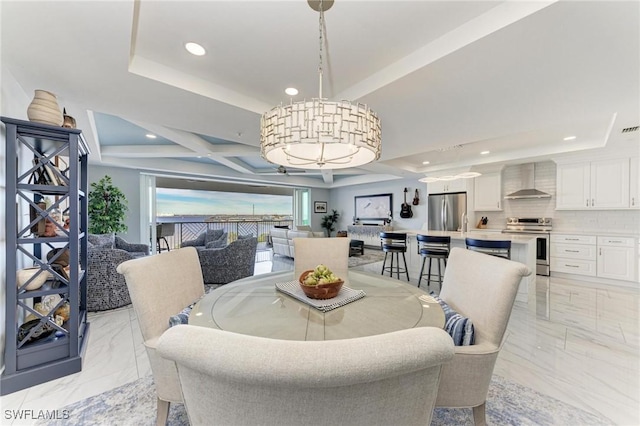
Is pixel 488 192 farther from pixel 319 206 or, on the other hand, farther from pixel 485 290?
pixel 319 206

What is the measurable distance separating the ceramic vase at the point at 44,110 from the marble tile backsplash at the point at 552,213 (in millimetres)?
7228

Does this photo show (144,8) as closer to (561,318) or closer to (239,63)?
(239,63)

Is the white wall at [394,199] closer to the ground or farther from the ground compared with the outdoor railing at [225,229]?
farther from the ground

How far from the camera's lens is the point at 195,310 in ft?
4.59

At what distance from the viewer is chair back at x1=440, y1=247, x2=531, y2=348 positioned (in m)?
1.29

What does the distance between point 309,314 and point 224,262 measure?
Result: 3349mm

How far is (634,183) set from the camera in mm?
4246

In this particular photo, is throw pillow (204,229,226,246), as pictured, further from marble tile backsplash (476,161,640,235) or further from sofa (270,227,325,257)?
marble tile backsplash (476,161,640,235)

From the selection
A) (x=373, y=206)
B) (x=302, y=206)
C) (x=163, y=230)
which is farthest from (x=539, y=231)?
(x=163, y=230)

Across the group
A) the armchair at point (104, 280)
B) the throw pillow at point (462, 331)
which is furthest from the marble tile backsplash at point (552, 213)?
the armchair at point (104, 280)

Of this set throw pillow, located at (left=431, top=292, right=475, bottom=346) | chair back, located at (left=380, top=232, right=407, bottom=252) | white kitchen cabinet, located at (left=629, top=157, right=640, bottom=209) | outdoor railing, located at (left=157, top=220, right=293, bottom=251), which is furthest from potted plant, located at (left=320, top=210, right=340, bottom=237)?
throw pillow, located at (left=431, top=292, right=475, bottom=346)

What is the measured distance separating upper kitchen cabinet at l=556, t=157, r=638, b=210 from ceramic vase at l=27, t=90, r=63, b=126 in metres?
7.30

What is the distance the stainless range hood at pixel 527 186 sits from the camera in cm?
526

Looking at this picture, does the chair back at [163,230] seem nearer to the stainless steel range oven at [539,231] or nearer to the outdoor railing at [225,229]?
the outdoor railing at [225,229]
